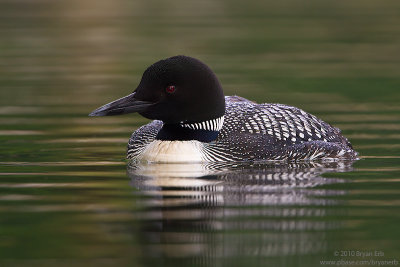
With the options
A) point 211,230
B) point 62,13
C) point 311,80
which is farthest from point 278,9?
point 211,230

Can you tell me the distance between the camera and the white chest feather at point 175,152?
8.23 m

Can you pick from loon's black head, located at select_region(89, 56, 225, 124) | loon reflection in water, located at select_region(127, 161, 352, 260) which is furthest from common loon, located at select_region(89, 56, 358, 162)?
loon reflection in water, located at select_region(127, 161, 352, 260)

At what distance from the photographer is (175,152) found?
8242mm

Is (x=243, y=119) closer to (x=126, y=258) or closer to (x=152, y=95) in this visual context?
(x=152, y=95)

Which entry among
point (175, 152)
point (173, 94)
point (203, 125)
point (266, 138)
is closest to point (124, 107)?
point (173, 94)

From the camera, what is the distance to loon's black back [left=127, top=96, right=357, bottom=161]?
8.38 m

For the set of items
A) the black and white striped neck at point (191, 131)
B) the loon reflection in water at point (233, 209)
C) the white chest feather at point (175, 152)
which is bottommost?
the loon reflection in water at point (233, 209)

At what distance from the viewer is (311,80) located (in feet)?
46.0

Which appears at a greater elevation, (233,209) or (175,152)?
(175,152)

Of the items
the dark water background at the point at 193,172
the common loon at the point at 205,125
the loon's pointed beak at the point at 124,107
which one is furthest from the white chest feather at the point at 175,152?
the loon's pointed beak at the point at 124,107

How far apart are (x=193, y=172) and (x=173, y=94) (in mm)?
625

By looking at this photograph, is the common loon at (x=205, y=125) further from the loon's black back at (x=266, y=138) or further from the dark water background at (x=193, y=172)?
the dark water background at (x=193, y=172)

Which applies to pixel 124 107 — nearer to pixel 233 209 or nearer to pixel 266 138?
pixel 266 138

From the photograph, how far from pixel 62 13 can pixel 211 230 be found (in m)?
21.4
